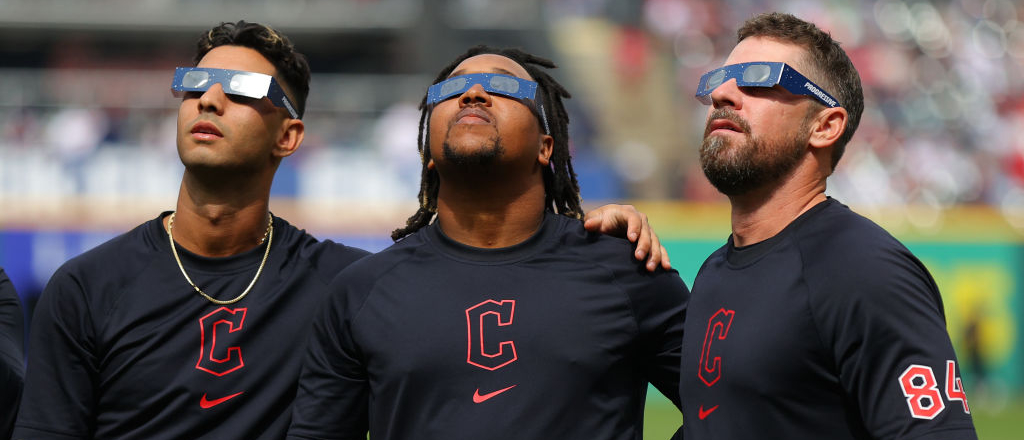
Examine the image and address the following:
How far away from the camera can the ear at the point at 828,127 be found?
337 cm

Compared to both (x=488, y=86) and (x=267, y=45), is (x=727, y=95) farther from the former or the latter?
(x=267, y=45)

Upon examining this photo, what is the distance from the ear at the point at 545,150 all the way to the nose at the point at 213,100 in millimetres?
1167

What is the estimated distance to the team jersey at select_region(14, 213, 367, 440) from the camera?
3.72 m

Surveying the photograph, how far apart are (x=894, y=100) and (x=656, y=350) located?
14374 millimetres

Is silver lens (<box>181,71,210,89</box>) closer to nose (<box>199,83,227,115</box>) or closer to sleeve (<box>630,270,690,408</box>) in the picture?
nose (<box>199,83,227,115</box>)

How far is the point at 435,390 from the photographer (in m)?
3.51

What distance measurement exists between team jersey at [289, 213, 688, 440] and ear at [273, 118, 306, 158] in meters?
0.79

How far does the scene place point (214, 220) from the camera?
13.4 ft

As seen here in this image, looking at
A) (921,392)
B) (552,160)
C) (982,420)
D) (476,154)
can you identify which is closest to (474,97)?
(476,154)

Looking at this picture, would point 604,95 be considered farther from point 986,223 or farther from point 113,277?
point 113,277

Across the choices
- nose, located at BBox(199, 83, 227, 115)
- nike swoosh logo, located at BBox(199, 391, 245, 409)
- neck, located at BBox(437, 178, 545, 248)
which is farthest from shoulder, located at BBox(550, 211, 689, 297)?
nose, located at BBox(199, 83, 227, 115)

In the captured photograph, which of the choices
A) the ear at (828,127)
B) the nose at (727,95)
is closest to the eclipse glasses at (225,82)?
the nose at (727,95)

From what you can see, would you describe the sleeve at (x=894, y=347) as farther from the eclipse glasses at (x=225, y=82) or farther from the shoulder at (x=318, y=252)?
the eclipse glasses at (x=225, y=82)

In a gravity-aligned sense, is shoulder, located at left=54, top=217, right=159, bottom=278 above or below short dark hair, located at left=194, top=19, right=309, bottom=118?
below
